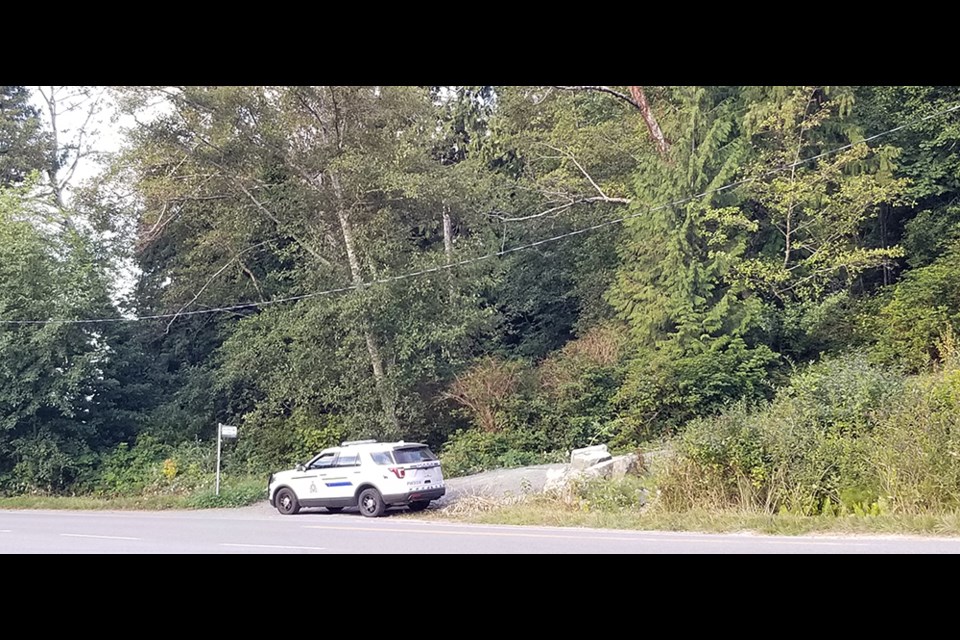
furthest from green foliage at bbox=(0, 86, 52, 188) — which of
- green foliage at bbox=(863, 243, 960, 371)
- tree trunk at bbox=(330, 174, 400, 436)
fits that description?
green foliage at bbox=(863, 243, 960, 371)

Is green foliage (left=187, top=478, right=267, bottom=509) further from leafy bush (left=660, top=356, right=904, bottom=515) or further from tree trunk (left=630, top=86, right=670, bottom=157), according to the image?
tree trunk (left=630, top=86, right=670, bottom=157)

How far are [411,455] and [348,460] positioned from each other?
4.40 feet

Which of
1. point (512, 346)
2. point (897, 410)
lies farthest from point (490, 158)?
point (897, 410)

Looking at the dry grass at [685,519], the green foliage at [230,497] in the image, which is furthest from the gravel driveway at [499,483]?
the green foliage at [230,497]

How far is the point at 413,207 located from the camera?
26.8 metres

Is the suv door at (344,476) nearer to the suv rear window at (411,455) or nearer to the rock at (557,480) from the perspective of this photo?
the suv rear window at (411,455)

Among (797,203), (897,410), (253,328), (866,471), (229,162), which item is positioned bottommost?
(866,471)

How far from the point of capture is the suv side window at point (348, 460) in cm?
1852

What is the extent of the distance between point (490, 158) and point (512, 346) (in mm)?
7379

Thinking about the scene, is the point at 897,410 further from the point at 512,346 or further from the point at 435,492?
the point at 512,346

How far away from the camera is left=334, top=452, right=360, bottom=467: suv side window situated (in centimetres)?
1852

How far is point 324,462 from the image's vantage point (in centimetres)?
1909

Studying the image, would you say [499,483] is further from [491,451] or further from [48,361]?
[48,361]

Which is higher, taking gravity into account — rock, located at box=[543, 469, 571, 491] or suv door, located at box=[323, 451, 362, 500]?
suv door, located at box=[323, 451, 362, 500]
